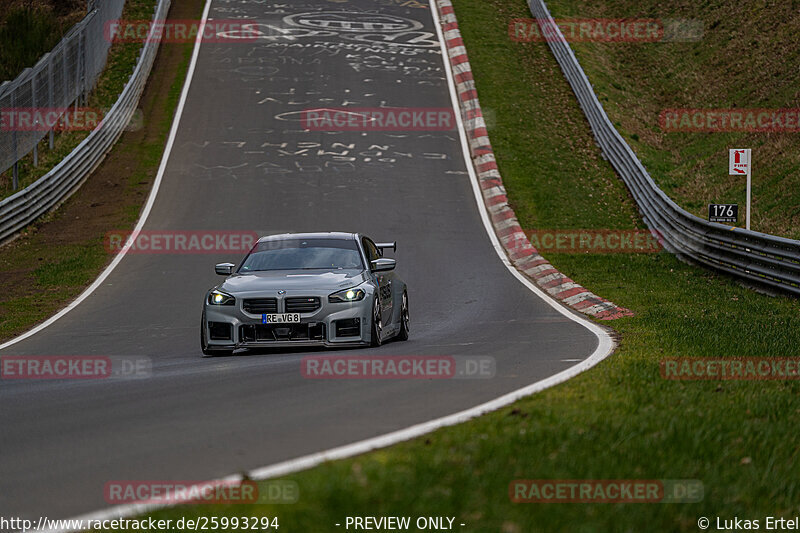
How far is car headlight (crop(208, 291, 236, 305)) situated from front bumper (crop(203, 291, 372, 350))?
0.20 feet

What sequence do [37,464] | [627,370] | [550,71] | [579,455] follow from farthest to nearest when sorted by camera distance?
[550,71], [627,370], [37,464], [579,455]

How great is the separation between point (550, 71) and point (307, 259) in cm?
2654

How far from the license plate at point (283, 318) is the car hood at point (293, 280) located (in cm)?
32

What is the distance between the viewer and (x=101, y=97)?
34.8 metres

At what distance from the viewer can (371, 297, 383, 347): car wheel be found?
12.2 meters

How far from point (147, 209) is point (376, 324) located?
50.3 ft

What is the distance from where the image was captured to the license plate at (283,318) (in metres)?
12.0

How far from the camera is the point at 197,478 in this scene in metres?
5.69

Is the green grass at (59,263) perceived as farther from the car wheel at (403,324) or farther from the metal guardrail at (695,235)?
the metal guardrail at (695,235)

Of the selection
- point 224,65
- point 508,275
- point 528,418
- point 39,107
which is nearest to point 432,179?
point 508,275

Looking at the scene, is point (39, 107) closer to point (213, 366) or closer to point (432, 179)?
point (432, 179)
